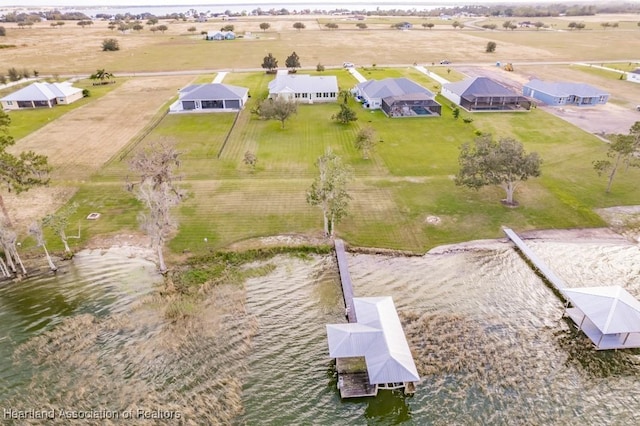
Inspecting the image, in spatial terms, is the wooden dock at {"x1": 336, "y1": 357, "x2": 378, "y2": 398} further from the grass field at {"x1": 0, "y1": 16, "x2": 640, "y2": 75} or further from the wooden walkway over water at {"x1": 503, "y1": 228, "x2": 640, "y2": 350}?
the grass field at {"x1": 0, "y1": 16, "x2": 640, "y2": 75}

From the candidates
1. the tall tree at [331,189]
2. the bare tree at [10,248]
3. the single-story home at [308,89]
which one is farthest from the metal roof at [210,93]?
the bare tree at [10,248]

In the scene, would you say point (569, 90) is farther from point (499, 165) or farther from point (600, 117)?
point (499, 165)

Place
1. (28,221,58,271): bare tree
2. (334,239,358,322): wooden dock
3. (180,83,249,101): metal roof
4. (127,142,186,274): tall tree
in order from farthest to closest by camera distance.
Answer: (180,83,249,101): metal roof < (127,142,186,274): tall tree < (28,221,58,271): bare tree < (334,239,358,322): wooden dock

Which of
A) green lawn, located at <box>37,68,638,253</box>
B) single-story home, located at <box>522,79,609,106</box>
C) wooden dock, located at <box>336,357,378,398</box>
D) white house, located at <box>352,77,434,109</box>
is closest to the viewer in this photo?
wooden dock, located at <box>336,357,378,398</box>

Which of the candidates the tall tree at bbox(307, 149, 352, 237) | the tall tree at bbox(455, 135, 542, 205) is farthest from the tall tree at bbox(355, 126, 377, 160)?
the tall tree at bbox(307, 149, 352, 237)

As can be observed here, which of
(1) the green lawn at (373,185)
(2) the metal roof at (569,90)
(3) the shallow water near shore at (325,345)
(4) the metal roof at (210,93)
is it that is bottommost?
(3) the shallow water near shore at (325,345)

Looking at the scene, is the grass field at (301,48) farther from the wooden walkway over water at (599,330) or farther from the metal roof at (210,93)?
the wooden walkway over water at (599,330)
